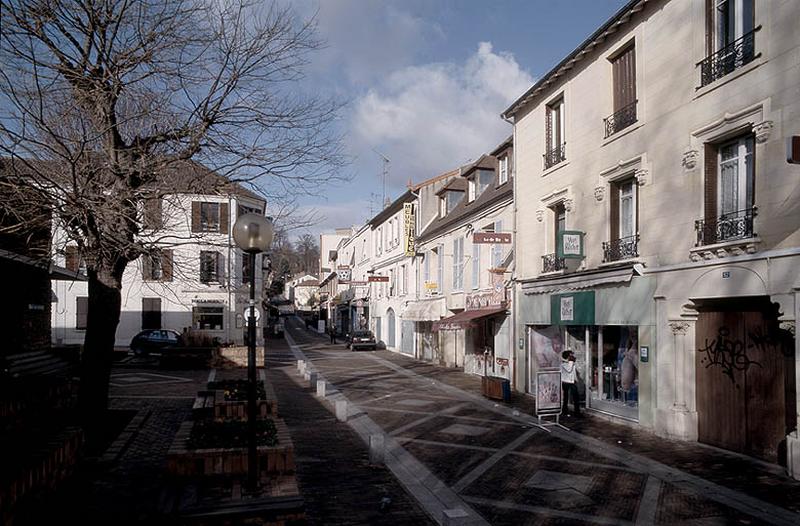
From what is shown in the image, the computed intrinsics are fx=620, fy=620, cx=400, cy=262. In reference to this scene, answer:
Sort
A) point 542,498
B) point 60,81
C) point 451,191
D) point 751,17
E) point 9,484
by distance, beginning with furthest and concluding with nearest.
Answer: point 451,191 → point 751,17 → point 60,81 → point 542,498 → point 9,484

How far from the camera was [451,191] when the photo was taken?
29.2 metres

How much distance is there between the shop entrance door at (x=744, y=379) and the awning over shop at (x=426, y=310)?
1616 centimetres

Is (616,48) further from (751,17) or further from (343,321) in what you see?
(343,321)

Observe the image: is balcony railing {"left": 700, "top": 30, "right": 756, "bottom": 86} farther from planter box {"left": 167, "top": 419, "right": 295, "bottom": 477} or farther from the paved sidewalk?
planter box {"left": 167, "top": 419, "right": 295, "bottom": 477}

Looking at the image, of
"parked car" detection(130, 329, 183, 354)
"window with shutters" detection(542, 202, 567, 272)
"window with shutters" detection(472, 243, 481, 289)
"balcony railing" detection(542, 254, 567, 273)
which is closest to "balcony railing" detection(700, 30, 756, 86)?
"window with shutters" detection(542, 202, 567, 272)

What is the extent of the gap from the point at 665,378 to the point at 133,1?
36.2 ft

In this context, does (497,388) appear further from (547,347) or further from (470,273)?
(470,273)

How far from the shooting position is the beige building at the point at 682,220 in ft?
31.5

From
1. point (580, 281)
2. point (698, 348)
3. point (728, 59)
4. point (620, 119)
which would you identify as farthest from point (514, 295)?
point (728, 59)

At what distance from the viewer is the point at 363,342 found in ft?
127

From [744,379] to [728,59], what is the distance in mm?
5472

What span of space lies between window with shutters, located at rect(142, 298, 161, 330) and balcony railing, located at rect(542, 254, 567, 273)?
2755 cm

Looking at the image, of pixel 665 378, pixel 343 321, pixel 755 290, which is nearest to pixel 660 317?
pixel 665 378

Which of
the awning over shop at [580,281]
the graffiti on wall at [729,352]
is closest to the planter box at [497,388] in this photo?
the awning over shop at [580,281]
